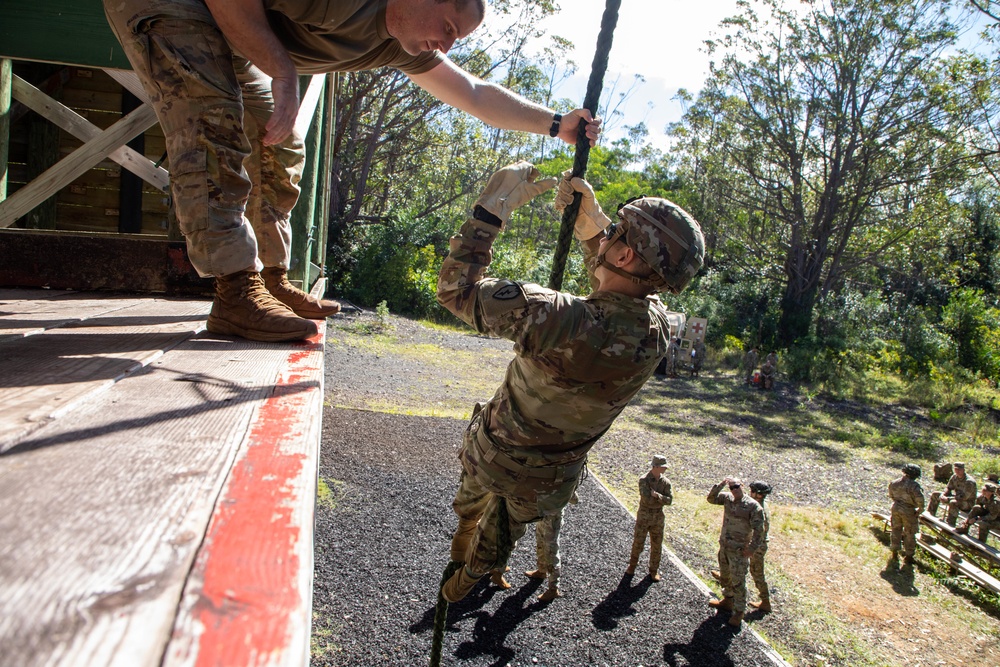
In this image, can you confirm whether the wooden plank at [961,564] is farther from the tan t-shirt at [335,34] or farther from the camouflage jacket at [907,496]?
the tan t-shirt at [335,34]

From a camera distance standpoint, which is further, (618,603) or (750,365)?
(750,365)

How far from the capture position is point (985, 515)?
9.78 metres

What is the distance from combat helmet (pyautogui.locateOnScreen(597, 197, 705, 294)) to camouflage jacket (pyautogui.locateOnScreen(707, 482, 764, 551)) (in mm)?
5142

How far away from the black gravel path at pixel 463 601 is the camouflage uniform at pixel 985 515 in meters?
5.16

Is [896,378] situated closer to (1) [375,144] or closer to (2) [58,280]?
(1) [375,144]

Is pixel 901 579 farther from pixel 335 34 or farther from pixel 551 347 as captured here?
pixel 335 34

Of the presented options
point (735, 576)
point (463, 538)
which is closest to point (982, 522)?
point (735, 576)

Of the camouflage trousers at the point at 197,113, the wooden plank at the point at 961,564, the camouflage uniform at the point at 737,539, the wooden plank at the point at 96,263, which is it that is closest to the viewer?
the camouflage trousers at the point at 197,113

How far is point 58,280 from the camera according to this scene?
11.7ft

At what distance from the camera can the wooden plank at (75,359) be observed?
141 cm

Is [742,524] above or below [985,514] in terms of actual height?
above

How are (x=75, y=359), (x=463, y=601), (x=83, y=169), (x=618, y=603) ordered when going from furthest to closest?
1. (x=618, y=603)
2. (x=463, y=601)
3. (x=83, y=169)
4. (x=75, y=359)

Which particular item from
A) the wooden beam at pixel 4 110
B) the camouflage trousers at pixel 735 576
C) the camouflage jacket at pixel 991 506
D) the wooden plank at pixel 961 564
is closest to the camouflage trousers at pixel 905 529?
the wooden plank at pixel 961 564

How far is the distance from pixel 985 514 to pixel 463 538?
31.5 feet
